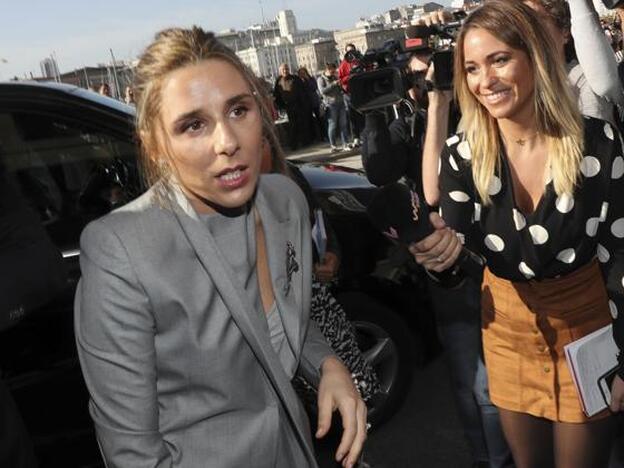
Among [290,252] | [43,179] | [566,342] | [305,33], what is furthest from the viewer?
[305,33]

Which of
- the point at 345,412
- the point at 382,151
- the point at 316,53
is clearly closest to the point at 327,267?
the point at 382,151

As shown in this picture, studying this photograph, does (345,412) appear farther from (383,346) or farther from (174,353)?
(383,346)

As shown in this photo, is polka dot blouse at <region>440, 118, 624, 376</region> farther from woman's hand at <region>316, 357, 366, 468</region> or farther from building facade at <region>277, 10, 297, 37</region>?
building facade at <region>277, 10, 297, 37</region>

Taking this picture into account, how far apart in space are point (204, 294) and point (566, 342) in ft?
3.67

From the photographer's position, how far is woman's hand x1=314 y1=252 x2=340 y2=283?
270 cm

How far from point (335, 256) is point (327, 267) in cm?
11

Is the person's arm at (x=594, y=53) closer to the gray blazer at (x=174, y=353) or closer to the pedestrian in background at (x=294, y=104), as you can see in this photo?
the gray blazer at (x=174, y=353)

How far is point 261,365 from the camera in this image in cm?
126

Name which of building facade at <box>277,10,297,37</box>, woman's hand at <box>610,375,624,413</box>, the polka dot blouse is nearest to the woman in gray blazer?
the polka dot blouse

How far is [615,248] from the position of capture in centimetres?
176

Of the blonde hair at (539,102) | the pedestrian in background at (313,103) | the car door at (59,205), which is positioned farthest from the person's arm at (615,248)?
the pedestrian in background at (313,103)

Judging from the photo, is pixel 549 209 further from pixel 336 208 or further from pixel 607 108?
pixel 336 208

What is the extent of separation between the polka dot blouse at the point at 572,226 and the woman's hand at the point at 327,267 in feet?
3.01

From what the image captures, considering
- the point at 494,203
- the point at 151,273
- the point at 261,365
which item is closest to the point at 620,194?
the point at 494,203
